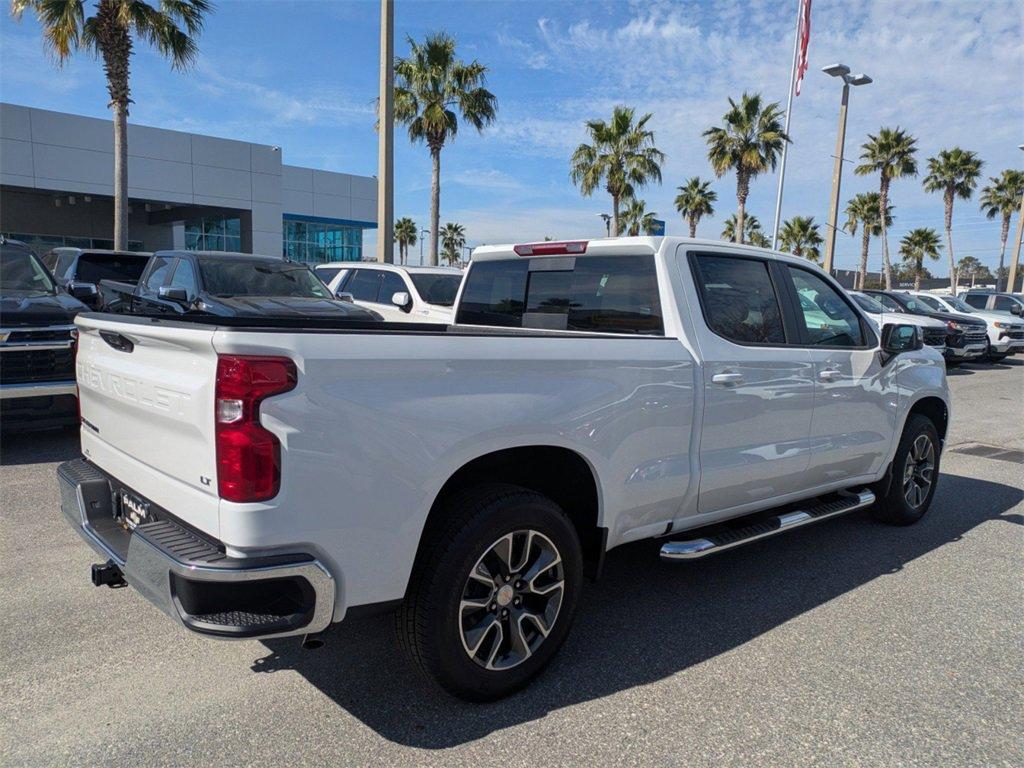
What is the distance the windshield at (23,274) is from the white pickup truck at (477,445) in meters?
5.15

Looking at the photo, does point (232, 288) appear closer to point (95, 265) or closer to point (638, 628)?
point (95, 265)

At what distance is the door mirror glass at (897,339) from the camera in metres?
4.62

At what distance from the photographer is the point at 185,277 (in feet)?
29.9

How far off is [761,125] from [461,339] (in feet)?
98.2

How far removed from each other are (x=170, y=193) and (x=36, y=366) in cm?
2436

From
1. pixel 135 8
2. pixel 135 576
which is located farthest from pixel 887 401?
pixel 135 8

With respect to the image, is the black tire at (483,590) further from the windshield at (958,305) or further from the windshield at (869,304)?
the windshield at (958,305)

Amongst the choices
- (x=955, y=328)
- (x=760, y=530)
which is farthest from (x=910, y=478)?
(x=955, y=328)

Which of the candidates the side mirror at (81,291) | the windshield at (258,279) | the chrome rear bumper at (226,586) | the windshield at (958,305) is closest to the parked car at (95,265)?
the windshield at (258,279)

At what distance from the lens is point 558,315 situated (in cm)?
414

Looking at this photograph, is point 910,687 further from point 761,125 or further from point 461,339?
point 761,125

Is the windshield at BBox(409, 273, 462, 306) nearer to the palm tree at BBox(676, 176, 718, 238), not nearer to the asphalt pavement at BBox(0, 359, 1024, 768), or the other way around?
the asphalt pavement at BBox(0, 359, 1024, 768)

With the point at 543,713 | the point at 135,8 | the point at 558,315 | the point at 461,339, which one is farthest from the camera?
the point at 135,8

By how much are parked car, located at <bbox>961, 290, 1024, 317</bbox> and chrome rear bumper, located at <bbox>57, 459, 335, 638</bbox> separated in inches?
950
